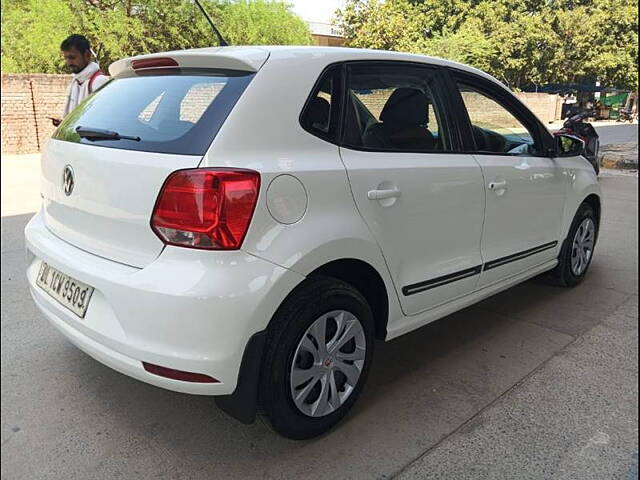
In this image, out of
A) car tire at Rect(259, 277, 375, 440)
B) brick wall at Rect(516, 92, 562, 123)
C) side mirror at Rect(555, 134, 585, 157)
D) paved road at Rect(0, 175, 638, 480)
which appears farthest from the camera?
brick wall at Rect(516, 92, 562, 123)

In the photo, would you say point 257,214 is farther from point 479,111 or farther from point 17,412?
point 479,111

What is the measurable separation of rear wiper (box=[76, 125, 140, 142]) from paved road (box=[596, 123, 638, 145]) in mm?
4961

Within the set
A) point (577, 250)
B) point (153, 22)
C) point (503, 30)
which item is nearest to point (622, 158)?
point (577, 250)

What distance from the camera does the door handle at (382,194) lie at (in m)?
2.20

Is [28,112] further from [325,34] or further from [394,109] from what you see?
[394,109]

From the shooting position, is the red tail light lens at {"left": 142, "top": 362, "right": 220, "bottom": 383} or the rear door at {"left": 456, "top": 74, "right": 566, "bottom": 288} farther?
Answer: the rear door at {"left": 456, "top": 74, "right": 566, "bottom": 288}

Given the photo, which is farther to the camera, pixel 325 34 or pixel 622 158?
pixel 622 158

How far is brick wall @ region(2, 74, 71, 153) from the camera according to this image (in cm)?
1036

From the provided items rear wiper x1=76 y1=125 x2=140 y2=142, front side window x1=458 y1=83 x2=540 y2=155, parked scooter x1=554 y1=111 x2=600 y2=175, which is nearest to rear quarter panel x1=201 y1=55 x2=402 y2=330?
rear wiper x1=76 y1=125 x2=140 y2=142

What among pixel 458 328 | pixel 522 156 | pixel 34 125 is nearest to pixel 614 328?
pixel 458 328

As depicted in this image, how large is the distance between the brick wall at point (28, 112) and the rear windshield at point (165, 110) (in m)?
8.94

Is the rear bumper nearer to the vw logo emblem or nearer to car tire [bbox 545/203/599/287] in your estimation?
the vw logo emblem

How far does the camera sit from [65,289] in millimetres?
2111

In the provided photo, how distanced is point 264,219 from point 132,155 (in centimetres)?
56
